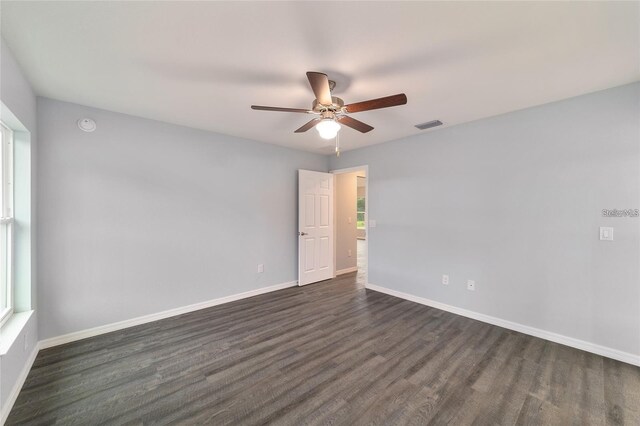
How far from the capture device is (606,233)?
7.82 feet

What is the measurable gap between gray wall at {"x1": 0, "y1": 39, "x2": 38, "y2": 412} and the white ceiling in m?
0.14

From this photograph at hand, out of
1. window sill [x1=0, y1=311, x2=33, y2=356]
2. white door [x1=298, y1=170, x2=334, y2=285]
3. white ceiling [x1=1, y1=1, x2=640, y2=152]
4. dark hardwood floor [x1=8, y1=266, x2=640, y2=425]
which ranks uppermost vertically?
white ceiling [x1=1, y1=1, x2=640, y2=152]

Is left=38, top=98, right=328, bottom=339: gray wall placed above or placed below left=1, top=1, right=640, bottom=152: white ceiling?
below

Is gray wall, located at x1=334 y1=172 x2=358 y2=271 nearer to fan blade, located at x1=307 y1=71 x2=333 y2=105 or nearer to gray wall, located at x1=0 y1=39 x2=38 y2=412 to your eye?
fan blade, located at x1=307 y1=71 x2=333 y2=105

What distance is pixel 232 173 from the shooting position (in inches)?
150

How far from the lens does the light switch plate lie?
7.76 feet

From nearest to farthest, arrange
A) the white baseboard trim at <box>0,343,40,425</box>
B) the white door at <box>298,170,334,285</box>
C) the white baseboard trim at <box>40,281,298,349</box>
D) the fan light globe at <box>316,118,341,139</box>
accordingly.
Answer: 1. the white baseboard trim at <box>0,343,40,425</box>
2. the fan light globe at <box>316,118,341,139</box>
3. the white baseboard trim at <box>40,281,298,349</box>
4. the white door at <box>298,170,334,285</box>

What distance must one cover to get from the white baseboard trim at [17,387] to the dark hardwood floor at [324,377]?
0.12 feet

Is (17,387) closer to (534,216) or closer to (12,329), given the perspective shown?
(12,329)

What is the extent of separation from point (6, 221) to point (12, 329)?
82 centimetres

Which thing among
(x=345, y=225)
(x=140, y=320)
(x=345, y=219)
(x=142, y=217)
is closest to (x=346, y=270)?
(x=345, y=225)

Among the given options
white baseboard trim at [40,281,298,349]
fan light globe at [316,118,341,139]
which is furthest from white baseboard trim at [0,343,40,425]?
fan light globe at [316,118,341,139]

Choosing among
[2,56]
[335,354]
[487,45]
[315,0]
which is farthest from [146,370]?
[487,45]

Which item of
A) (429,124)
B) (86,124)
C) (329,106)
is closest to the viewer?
(329,106)
